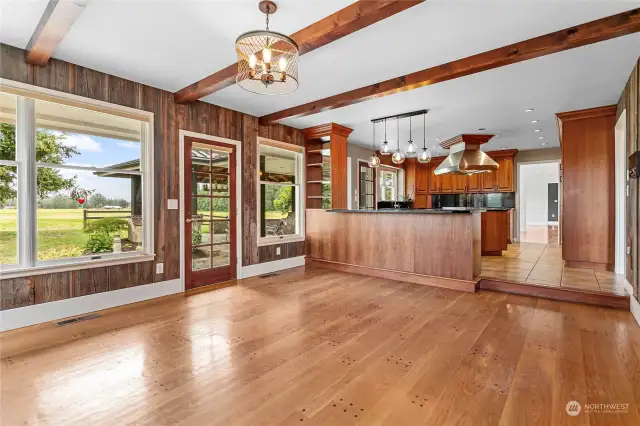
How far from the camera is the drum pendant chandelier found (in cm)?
215

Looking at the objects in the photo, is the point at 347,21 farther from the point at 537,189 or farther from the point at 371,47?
the point at 537,189

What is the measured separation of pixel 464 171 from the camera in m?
6.12

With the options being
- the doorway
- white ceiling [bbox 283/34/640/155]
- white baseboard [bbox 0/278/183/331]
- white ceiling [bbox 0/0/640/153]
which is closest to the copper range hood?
white ceiling [bbox 283/34/640/155]

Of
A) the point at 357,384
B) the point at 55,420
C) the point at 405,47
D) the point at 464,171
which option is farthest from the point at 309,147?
the point at 55,420

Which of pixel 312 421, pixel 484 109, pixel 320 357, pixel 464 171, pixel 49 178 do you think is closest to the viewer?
pixel 312 421

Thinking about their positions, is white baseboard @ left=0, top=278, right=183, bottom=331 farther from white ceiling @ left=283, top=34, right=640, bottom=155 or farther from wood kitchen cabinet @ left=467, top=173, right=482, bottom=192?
wood kitchen cabinet @ left=467, top=173, right=482, bottom=192

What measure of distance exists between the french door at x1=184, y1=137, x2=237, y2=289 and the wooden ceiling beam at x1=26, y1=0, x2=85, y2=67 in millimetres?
1690

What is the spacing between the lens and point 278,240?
566 cm

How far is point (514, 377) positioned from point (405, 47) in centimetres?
276

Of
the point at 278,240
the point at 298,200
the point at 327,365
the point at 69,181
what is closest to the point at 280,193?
the point at 298,200

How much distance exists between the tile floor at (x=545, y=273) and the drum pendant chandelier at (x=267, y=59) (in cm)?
367

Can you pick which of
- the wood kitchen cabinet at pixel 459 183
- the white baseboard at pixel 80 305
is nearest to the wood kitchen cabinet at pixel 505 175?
the wood kitchen cabinet at pixel 459 183

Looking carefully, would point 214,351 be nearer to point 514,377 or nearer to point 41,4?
point 514,377

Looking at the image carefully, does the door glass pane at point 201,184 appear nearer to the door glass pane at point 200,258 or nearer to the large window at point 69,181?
the large window at point 69,181
